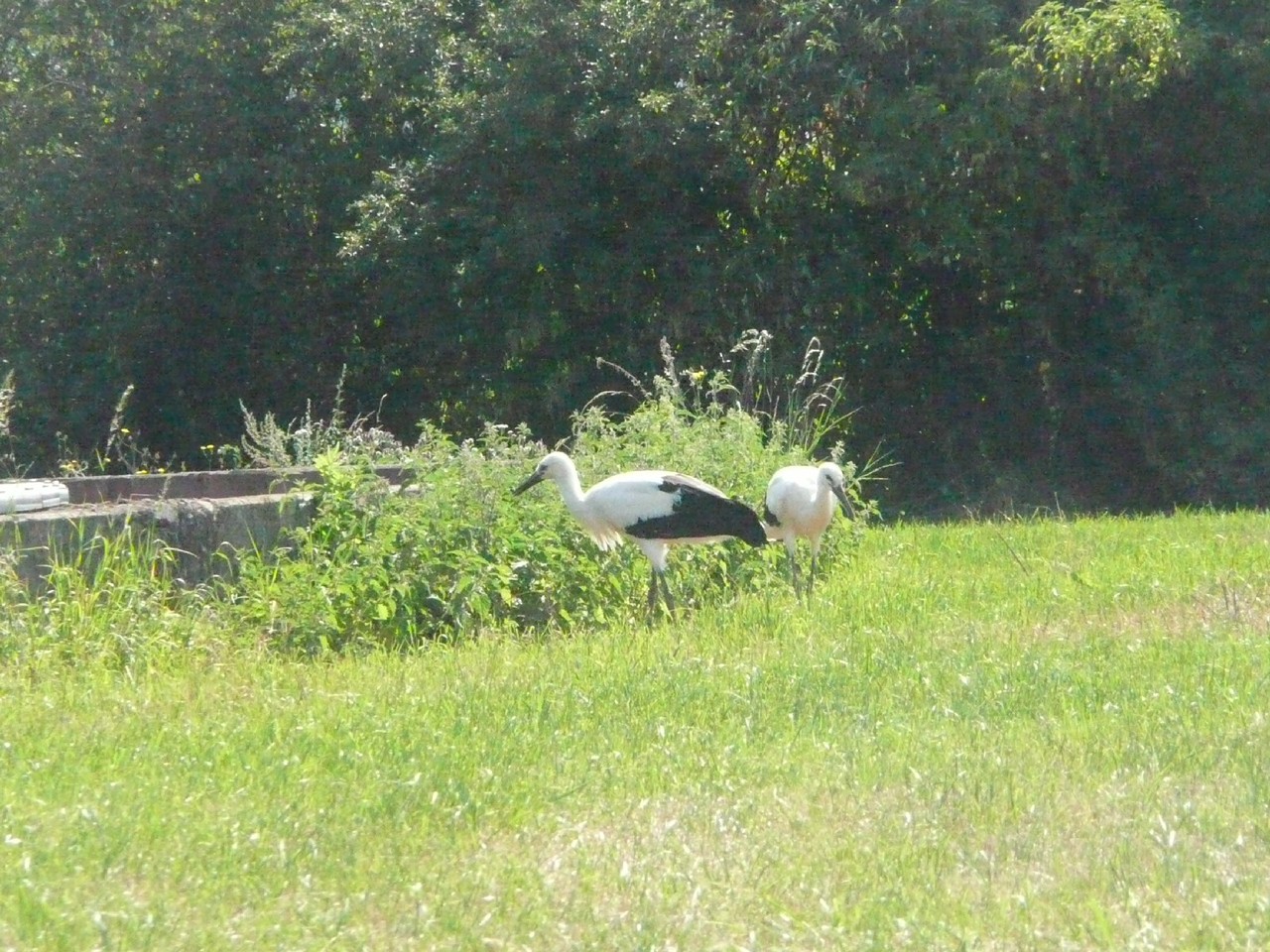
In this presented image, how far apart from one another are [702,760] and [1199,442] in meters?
11.8

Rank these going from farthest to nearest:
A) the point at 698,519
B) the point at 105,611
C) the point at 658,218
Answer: the point at 658,218, the point at 698,519, the point at 105,611

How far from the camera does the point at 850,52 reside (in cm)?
1503

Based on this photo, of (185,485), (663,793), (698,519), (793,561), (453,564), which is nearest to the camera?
(663,793)

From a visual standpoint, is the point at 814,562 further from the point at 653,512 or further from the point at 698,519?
the point at 653,512

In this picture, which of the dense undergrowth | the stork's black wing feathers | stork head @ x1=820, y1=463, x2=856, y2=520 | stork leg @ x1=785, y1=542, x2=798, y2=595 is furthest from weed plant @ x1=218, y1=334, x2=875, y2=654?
stork head @ x1=820, y1=463, x2=856, y2=520

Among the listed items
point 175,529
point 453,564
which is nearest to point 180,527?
point 175,529

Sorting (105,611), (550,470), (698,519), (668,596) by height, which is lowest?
(668,596)

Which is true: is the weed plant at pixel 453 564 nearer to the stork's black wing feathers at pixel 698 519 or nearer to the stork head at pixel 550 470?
the stork head at pixel 550 470

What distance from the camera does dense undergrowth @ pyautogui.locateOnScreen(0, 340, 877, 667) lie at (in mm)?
7039

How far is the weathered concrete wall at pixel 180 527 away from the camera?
715cm

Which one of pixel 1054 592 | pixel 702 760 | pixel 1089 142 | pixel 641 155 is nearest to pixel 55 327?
pixel 641 155

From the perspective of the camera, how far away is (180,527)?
300 inches

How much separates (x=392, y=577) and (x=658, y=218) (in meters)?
9.27

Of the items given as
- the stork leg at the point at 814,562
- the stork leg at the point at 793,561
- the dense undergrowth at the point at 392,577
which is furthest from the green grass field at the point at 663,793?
the stork leg at the point at 814,562
